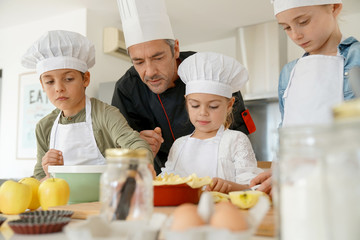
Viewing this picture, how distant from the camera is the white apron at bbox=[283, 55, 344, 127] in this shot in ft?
3.57

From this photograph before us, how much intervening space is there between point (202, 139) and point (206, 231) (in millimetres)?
1111

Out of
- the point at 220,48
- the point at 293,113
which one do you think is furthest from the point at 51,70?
the point at 220,48

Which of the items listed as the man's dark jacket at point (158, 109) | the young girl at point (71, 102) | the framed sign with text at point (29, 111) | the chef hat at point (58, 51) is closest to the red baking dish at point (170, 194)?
the young girl at point (71, 102)

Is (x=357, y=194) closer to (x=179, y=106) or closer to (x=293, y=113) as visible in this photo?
(x=293, y=113)

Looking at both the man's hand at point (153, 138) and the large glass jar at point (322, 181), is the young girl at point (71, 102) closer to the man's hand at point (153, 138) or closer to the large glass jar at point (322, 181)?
the man's hand at point (153, 138)

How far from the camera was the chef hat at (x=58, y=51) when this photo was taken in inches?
52.6

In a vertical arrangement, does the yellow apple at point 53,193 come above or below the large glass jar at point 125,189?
below

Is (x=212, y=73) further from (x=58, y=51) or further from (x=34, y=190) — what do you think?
Result: (x=34, y=190)

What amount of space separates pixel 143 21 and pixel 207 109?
1.77 feet

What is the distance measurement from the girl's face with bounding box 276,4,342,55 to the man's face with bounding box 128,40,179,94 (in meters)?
0.61

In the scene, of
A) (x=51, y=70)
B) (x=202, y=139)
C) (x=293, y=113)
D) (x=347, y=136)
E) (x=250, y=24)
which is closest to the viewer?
(x=347, y=136)

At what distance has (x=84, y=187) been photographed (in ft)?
3.02

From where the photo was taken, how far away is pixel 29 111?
3.91 meters

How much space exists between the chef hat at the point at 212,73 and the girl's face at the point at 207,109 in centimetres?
2
